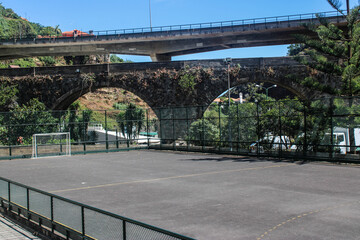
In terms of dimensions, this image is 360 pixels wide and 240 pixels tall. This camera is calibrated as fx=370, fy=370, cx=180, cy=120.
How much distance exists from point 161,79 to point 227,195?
111 ft

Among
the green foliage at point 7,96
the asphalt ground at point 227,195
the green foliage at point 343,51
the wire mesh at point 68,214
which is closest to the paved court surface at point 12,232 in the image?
the wire mesh at point 68,214

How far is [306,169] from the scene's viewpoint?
19.3m

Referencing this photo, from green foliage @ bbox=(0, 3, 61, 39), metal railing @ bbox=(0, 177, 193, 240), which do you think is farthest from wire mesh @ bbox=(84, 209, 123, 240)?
green foliage @ bbox=(0, 3, 61, 39)

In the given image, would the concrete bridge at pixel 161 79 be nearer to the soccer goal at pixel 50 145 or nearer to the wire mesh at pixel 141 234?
the soccer goal at pixel 50 145

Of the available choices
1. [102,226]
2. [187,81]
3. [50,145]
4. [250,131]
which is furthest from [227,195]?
[187,81]

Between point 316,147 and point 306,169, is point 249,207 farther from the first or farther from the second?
point 316,147

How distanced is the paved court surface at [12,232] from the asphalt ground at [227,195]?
7.67 feet

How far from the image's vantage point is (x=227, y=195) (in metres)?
12.9

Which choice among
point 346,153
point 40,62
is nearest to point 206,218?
point 346,153

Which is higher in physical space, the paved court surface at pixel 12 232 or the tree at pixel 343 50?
the tree at pixel 343 50

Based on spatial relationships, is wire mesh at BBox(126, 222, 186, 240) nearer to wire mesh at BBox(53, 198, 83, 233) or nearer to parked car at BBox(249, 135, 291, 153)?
wire mesh at BBox(53, 198, 83, 233)

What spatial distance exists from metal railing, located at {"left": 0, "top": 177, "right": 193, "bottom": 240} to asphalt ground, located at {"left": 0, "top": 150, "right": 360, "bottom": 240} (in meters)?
2.13

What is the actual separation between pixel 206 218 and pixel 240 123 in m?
18.1

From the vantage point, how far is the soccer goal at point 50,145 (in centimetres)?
3099
